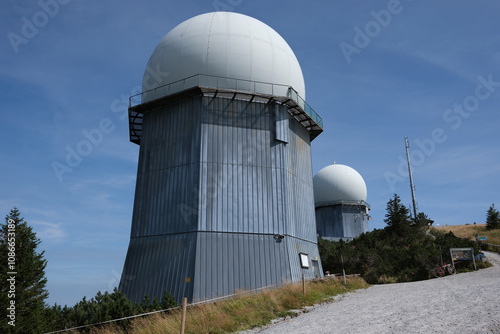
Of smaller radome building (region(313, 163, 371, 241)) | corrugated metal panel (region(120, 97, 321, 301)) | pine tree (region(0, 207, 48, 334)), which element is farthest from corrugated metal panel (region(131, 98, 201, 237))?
smaller radome building (region(313, 163, 371, 241))

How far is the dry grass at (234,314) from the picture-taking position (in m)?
11.3

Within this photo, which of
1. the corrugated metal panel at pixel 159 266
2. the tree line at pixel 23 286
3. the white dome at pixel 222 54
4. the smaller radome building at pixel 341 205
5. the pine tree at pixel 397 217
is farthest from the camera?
the smaller radome building at pixel 341 205

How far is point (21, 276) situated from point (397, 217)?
28.8 m

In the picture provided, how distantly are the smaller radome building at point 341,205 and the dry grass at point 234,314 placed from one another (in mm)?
28593

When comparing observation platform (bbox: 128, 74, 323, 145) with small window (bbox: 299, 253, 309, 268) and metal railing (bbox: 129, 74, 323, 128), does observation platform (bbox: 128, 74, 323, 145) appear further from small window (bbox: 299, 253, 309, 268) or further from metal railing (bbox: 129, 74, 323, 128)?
small window (bbox: 299, 253, 309, 268)

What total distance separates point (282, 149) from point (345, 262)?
11.0 meters

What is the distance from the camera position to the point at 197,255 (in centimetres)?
1797

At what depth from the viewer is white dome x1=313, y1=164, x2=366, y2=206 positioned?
44.0 metres

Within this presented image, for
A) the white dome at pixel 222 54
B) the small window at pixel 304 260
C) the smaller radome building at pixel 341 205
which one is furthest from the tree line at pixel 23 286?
the smaller radome building at pixel 341 205

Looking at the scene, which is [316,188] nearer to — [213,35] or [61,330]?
[213,35]

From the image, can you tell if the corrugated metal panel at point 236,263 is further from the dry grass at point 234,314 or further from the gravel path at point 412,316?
the gravel path at point 412,316

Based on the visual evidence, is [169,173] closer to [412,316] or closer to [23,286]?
[23,286]

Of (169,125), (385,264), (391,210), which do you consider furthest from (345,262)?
(169,125)

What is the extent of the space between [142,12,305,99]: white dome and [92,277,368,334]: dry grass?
36.1ft
